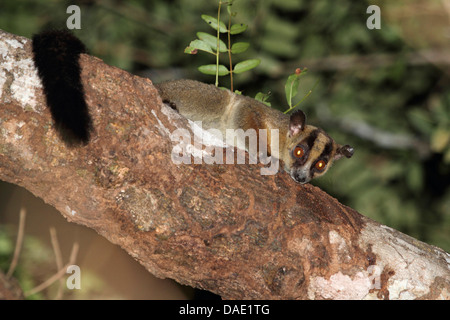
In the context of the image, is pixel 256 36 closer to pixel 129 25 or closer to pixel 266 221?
pixel 129 25

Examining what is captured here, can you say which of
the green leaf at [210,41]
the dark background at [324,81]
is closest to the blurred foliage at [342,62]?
the dark background at [324,81]

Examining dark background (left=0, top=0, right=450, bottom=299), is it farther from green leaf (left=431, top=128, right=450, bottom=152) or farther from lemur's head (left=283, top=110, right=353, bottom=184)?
lemur's head (left=283, top=110, right=353, bottom=184)

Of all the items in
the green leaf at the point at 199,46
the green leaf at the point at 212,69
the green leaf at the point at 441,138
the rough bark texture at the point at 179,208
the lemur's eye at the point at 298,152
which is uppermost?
the green leaf at the point at 199,46

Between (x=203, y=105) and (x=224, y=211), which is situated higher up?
(x=203, y=105)

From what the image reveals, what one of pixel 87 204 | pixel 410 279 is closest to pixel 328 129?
pixel 410 279

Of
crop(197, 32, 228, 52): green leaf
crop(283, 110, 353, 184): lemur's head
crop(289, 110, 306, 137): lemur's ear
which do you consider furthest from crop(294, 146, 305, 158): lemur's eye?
crop(197, 32, 228, 52): green leaf

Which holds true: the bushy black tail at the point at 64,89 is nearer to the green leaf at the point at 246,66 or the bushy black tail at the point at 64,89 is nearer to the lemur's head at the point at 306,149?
the green leaf at the point at 246,66
